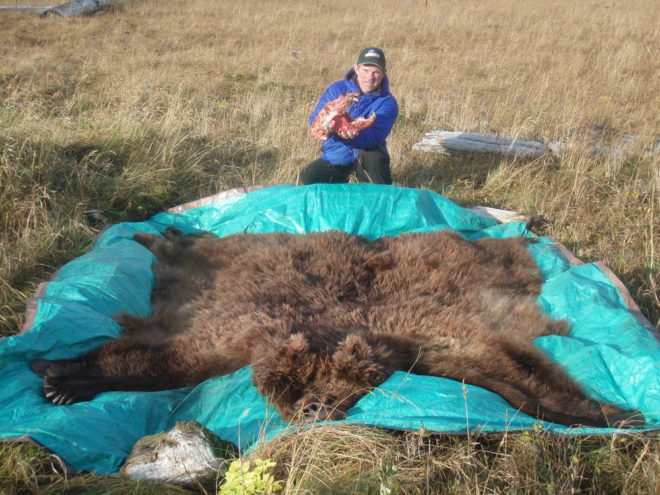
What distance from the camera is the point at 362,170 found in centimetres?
571

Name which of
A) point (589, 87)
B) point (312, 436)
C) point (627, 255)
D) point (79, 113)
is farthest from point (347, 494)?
point (589, 87)

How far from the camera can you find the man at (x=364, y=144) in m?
5.58

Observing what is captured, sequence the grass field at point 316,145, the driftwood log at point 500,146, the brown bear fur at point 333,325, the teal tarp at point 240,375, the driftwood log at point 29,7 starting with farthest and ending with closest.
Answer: the driftwood log at point 29,7, the driftwood log at point 500,146, the brown bear fur at point 333,325, the teal tarp at point 240,375, the grass field at point 316,145

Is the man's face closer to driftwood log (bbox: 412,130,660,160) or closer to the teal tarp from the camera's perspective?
driftwood log (bbox: 412,130,660,160)

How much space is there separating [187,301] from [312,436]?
5.64ft

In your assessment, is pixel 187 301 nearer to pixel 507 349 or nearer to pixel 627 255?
pixel 507 349

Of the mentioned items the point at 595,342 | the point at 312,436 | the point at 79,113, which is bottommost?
the point at 595,342

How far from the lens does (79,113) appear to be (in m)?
7.09

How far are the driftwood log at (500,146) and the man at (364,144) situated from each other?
3.35ft

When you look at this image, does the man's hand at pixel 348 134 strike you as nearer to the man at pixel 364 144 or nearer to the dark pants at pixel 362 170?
the man at pixel 364 144

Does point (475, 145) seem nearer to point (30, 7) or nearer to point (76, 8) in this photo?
point (76, 8)

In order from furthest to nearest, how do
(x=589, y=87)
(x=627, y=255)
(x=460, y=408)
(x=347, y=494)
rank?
(x=589, y=87) → (x=627, y=255) → (x=460, y=408) → (x=347, y=494)

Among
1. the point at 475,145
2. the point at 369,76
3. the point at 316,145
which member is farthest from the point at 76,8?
the point at 475,145

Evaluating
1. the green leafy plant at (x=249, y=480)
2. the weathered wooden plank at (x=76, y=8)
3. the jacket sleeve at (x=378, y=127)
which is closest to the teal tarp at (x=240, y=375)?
the green leafy plant at (x=249, y=480)
